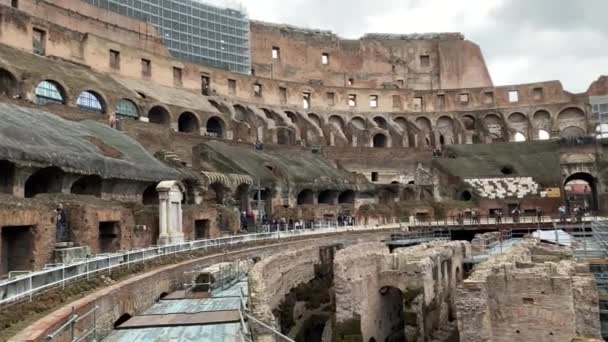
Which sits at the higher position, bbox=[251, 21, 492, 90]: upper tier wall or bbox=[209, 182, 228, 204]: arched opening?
bbox=[251, 21, 492, 90]: upper tier wall

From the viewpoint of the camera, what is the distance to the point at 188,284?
13258 mm

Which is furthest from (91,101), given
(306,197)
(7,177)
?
(7,177)

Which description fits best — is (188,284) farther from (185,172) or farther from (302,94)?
(302,94)

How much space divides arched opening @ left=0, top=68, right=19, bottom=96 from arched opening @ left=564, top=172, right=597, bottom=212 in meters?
42.6

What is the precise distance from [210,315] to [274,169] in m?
28.8

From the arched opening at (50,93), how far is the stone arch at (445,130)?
43584mm

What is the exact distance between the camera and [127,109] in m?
41.0

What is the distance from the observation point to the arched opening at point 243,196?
3309 cm

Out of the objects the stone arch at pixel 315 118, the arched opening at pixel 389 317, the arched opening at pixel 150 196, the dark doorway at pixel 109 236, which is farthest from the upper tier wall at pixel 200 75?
the arched opening at pixel 389 317

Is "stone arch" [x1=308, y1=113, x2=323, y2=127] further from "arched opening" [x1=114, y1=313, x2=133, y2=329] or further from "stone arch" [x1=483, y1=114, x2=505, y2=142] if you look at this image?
"arched opening" [x1=114, y1=313, x2=133, y2=329]

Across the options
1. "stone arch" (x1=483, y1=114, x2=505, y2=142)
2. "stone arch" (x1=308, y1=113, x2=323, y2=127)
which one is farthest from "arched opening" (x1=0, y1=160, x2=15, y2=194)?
"stone arch" (x1=483, y1=114, x2=505, y2=142)

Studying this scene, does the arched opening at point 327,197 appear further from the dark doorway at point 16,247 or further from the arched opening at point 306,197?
the dark doorway at point 16,247

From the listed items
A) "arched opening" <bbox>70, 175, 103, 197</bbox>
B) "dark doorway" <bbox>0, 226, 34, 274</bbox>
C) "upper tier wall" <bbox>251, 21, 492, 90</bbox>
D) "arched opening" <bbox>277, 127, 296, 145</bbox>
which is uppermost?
"upper tier wall" <bbox>251, 21, 492, 90</bbox>

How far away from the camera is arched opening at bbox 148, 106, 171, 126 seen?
44.5 metres
